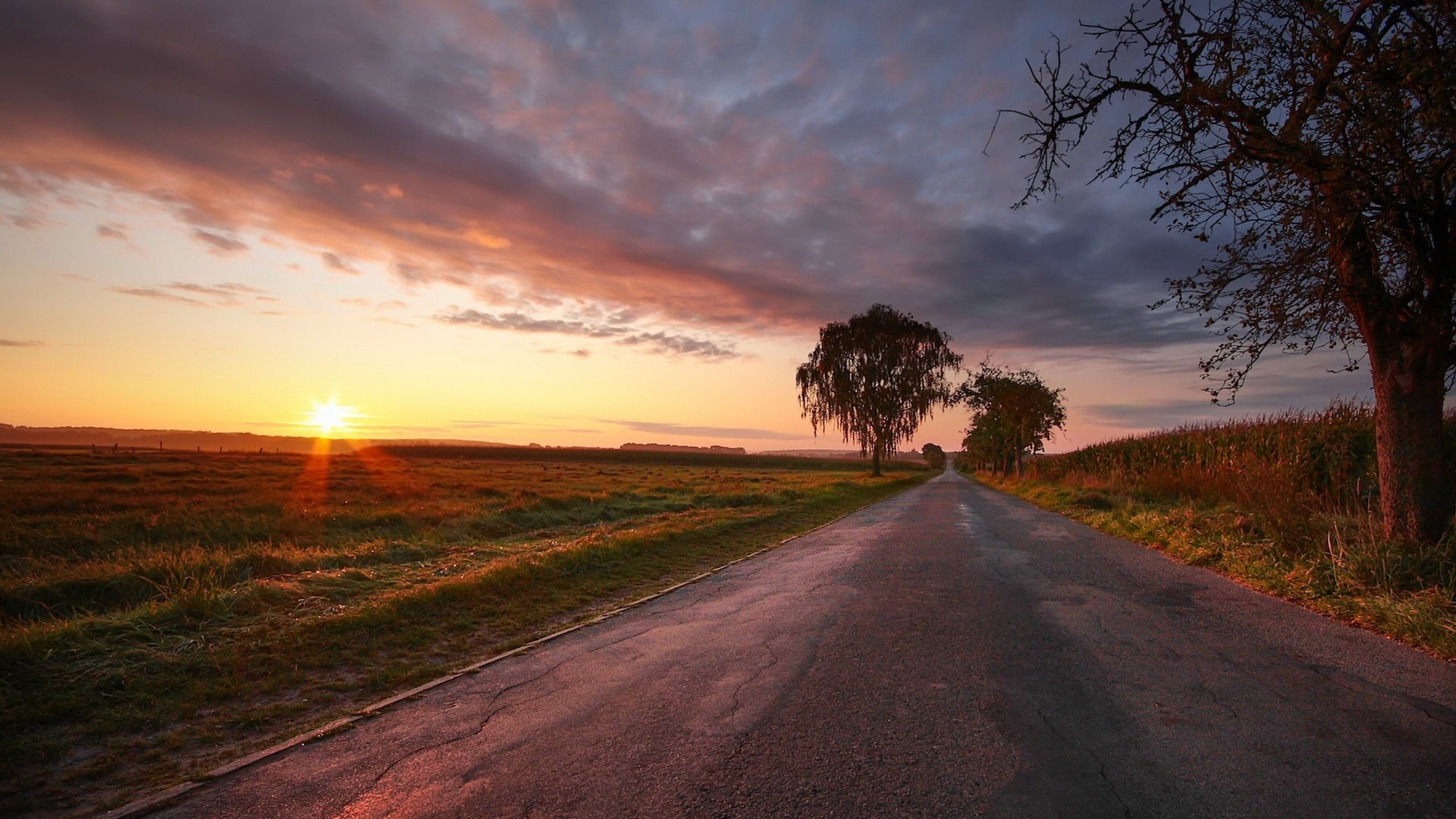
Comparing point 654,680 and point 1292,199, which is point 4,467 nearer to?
point 654,680

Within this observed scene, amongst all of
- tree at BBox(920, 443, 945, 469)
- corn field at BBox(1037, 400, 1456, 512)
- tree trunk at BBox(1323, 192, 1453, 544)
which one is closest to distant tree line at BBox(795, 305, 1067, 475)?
corn field at BBox(1037, 400, 1456, 512)

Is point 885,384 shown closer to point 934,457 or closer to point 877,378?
point 877,378

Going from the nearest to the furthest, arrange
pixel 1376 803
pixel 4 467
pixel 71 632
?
pixel 1376 803 < pixel 71 632 < pixel 4 467

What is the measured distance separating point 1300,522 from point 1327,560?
1.11 m

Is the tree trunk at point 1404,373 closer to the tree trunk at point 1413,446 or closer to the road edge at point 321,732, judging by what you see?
the tree trunk at point 1413,446

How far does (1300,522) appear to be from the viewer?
861cm

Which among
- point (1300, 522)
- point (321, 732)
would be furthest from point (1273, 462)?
point (321, 732)

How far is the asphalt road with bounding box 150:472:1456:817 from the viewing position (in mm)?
3166

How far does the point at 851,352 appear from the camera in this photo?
150 feet

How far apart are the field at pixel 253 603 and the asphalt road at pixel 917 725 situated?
96cm

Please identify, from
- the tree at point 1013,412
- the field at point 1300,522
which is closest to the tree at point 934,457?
the tree at point 1013,412

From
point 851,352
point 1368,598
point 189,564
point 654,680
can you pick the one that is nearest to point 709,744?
point 654,680

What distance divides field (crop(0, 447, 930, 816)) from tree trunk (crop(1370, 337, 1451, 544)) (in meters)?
8.82

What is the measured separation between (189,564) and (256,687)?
603 cm
